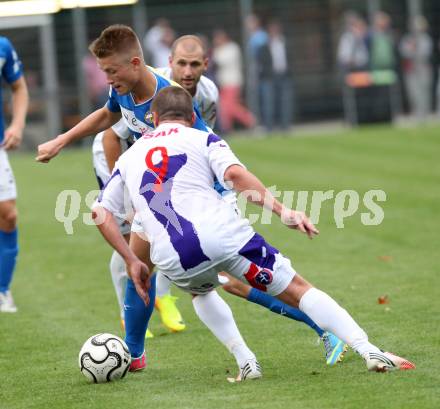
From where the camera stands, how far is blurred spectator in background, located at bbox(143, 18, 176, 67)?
25.6 meters

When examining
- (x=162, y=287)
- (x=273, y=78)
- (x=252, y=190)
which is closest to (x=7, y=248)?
(x=162, y=287)

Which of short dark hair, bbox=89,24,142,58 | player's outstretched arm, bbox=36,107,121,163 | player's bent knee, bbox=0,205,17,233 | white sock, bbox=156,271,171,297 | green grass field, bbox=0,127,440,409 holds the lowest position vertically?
green grass field, bbox=0,127,440,409

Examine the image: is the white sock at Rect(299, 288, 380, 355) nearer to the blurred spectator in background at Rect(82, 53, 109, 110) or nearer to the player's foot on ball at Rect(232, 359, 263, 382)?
the player's foot on ball at Rect(232, 359, 263, 382)

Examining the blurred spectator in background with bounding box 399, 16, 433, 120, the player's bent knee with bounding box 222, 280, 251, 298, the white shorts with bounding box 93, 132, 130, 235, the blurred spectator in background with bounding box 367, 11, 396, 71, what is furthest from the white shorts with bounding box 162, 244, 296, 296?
the blurred spectator in background with bounding box 399, 16, 433, 120

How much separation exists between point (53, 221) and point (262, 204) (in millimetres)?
9977

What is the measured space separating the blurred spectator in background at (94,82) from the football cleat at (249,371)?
67.8 ft

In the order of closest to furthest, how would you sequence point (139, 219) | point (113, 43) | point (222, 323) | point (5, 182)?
point (139, 219) < point (222, 323) < point (113, 43) < point (5, 182)

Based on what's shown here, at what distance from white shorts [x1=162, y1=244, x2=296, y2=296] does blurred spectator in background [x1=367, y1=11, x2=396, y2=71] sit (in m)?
21.1

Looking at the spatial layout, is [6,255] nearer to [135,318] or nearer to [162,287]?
[162,287]

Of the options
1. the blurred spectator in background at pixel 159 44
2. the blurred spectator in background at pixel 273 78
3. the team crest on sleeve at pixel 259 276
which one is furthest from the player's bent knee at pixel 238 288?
the blurred spectator in background at pixel 273 78

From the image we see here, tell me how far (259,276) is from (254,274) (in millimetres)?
30

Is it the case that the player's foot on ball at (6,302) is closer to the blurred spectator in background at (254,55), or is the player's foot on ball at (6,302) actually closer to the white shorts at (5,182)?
the white shorts at (5,182)

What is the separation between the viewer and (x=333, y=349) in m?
6.91

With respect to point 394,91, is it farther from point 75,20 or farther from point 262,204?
point 262,204
